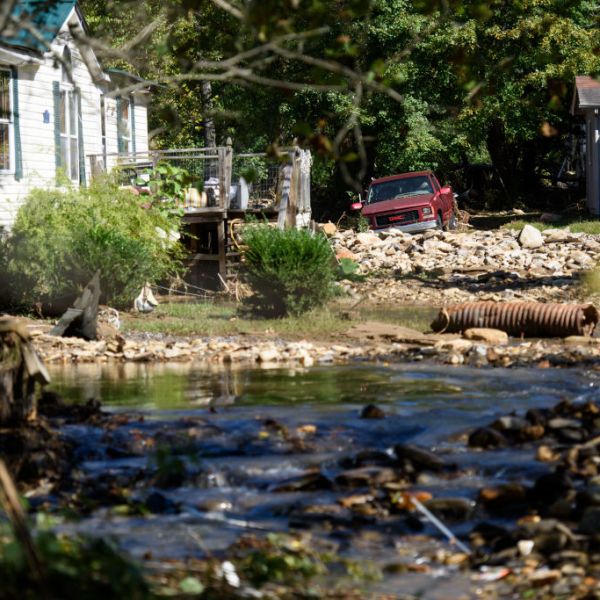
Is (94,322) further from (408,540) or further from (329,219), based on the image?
(329,219)

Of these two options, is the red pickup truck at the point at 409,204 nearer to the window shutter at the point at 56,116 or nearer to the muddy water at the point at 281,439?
the window shutter at the point at 56,116

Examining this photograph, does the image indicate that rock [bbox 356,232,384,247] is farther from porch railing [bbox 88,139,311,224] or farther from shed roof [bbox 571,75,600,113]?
shed roof [bbox 571,75,600,113]

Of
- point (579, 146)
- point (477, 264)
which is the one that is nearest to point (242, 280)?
point (477, 264)

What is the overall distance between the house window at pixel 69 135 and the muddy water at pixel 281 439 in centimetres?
1046

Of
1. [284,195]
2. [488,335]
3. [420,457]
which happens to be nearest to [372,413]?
[420,457]

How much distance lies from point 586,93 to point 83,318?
2586cm

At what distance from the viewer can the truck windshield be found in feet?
111

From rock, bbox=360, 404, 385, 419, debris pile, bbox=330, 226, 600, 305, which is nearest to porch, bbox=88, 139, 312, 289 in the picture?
debris pile, bbox=330, 226, 600, 305

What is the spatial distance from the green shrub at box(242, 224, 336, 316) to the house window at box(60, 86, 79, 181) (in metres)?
6.39

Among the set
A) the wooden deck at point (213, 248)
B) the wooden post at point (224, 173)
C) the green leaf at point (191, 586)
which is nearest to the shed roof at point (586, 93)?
the wooden deck at point (213, 248)

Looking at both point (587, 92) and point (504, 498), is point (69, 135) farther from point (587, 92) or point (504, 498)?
point (587, 92)

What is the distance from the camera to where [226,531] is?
7254mm

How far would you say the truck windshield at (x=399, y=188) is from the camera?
33969 mm

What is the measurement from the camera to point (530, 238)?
30.1m
